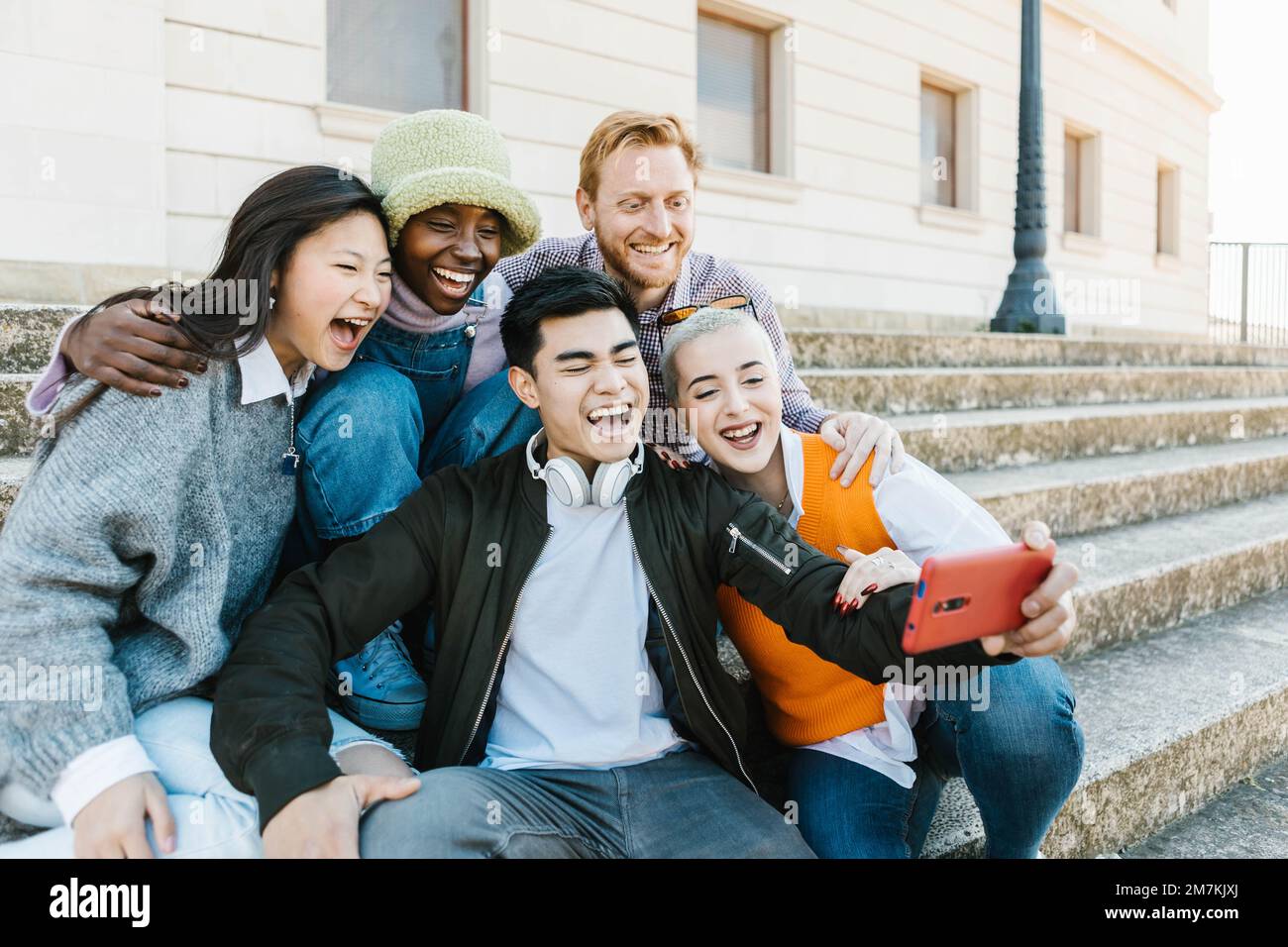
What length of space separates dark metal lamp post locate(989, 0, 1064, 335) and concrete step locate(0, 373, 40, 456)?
611 centimetres

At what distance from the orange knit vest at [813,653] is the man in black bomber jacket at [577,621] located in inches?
5.4

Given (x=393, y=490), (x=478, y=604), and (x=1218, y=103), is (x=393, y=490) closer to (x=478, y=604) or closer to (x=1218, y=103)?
(x=478, y=604)

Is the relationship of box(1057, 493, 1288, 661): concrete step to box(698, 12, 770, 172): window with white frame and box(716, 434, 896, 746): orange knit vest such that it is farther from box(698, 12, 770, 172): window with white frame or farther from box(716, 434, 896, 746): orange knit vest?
box(698, 12, 770, 172): window with white frame

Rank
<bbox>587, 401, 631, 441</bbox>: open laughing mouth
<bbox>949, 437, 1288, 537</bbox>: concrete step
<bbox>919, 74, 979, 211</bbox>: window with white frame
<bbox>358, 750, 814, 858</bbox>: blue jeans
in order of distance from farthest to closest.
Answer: <bbox>919, 74, 979, 211</bbox>: window with white frame, <bbox>949, 437, 1288, 537</bbox>: concrete step, <bbox>587, 401, 631, 441</bbox>: open laughing mouth, <bbox>358, 750, 814, 858</bbox>: blue jeans

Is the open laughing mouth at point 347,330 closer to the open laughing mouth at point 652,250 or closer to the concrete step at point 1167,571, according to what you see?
the open laughing mouth at point 652,250

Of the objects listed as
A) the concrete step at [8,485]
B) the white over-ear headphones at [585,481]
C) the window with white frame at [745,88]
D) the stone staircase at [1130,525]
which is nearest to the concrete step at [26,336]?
the concrete step at [8,485]

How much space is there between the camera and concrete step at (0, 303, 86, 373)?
248cm

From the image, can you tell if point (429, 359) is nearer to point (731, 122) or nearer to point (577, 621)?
point (577, 621)

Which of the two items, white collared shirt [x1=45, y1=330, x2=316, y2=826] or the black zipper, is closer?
white collared shirt [x1=45, y1=330, x2=316, y2=826]

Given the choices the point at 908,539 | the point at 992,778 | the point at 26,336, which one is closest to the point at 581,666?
the point at 908,539

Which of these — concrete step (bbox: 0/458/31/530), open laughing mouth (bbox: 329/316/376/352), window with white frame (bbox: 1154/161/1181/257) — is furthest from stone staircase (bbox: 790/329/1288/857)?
window with white frame (bbox: 1154/161/1181/257)

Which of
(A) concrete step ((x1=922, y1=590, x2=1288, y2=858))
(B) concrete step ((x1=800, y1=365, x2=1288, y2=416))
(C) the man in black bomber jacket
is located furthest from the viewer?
(B) concrete step ((x1=800, y1=365, x2=1288, y2=416))
